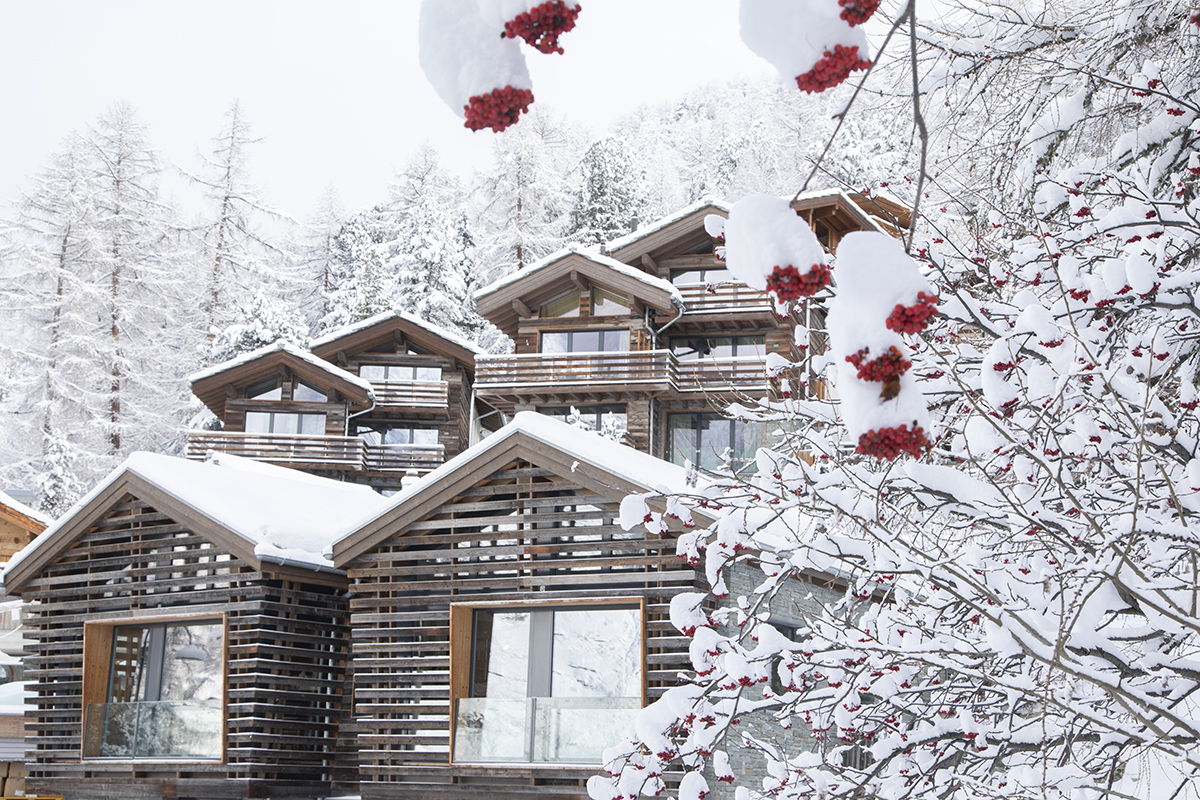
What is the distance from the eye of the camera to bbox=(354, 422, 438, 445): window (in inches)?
1375

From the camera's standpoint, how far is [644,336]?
2852 centimetres

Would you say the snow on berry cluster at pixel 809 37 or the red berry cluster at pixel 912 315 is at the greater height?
the snow on berry cluster at pixel 809 37

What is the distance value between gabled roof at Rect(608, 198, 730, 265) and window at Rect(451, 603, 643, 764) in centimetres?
1744

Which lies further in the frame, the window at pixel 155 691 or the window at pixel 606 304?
the window at pixel 606 304

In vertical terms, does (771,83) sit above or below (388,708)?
above

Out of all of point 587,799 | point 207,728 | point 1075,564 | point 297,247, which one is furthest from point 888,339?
point 297,247

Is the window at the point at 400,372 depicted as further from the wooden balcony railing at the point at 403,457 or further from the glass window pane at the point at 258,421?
the glass window pane at the point at 258,421

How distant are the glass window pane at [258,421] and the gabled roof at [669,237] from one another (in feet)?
38.1

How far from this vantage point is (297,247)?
53500 millimetres

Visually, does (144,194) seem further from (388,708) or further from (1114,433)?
(1114,433)

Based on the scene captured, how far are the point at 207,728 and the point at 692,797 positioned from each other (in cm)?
939

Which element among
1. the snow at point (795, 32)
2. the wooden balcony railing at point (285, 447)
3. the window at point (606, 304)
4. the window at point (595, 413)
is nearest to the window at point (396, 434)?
the wooden balcony railing at point (285, 447)

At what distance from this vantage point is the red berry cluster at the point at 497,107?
82.3 inches

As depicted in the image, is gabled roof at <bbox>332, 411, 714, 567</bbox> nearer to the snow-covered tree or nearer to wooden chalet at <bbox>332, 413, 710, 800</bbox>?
wooden chalet at <bbox>332, 413, 710, 800</bbox>
